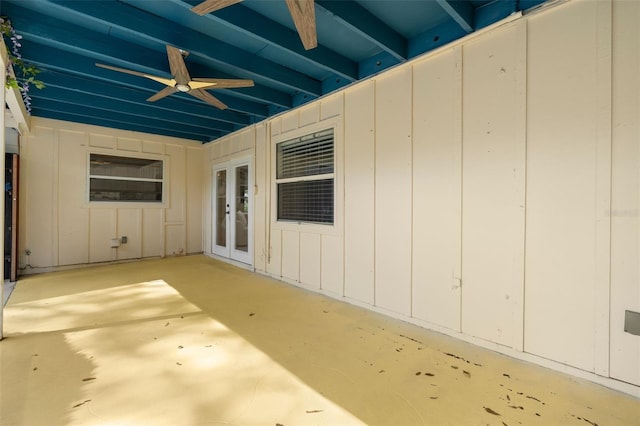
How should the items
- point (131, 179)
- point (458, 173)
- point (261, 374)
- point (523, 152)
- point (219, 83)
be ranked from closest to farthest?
A: 1. point (261, 374)
2. point (523, 152)
3. point (458, 173)
4. point (219, 83)
5. point (131, 179)

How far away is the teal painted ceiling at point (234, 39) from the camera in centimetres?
259

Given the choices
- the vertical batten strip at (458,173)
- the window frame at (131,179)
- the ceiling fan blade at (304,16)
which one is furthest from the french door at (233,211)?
the vertical batten strip at (458,173)

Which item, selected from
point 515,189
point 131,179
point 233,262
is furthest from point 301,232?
point 131,179

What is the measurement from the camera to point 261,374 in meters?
2.11

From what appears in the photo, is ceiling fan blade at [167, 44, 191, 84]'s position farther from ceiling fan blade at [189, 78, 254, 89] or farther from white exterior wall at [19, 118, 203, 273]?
white exterior wall at [19, 118, 203, 273]

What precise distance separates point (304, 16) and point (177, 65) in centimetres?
169

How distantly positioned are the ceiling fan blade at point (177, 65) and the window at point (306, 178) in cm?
182

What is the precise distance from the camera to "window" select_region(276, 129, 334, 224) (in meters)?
4.13

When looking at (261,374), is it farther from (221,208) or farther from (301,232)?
(221,208)

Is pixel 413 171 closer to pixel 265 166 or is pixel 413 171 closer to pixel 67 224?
pixel 265 166

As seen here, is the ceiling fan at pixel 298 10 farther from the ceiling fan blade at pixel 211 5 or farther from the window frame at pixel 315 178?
the window frame at pixel 315 178

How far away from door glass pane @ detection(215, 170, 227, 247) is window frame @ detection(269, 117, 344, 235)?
77.4 inches

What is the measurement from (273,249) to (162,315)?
210 cm

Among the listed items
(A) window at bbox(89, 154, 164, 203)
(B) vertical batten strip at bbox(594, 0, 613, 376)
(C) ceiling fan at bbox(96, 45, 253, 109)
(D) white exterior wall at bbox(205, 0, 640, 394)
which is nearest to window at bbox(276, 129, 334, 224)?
(D) white exterior wall at bbox(205, 0, 640, 394)
